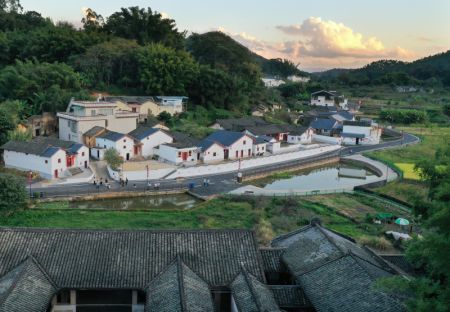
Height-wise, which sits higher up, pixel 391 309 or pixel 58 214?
pixel 391 309

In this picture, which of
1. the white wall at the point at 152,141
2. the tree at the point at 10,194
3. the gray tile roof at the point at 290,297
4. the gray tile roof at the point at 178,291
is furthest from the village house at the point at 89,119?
the gray tile roof at the point at 290,297

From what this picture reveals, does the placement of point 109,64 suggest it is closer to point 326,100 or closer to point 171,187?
point 171,187

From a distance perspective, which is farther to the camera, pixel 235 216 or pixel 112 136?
pixel 112 136

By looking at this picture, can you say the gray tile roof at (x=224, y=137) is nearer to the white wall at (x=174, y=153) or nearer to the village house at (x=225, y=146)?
the village house at (x=225, y=146)

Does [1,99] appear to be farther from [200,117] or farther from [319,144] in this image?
[319,144]

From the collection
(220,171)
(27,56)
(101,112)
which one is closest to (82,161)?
(101,112)

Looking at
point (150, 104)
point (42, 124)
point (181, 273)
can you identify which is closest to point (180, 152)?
point (150, 104)
